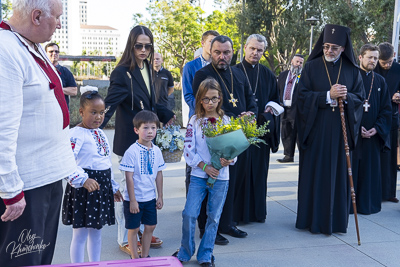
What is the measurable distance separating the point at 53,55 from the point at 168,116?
12.8 ft

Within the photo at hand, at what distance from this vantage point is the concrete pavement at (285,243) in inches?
178

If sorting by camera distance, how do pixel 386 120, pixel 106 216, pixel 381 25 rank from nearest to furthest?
1. pixel 106 216
2. pixel 386 120
3. pixel 381 25

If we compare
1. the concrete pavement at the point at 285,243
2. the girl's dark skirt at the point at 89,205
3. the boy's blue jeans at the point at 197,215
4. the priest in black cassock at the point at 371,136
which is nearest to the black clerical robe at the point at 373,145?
the priest in black cassock at the point at 371,136

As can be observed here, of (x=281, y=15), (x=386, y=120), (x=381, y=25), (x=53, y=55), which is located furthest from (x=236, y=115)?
(x=281, y=15)

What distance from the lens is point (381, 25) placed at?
21.6m

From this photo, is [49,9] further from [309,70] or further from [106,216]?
[309,70]

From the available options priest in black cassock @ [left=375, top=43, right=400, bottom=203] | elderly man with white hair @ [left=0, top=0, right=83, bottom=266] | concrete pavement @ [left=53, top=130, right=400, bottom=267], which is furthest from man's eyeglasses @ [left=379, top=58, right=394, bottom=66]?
elderly man with white hair @ [left=0, top=0, right=83, bottom=266]

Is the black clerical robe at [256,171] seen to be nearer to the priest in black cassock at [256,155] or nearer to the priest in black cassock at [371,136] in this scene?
the priest in black cassock at [256,155]

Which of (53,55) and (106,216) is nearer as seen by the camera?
(106,216)

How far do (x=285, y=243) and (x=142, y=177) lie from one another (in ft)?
6.39

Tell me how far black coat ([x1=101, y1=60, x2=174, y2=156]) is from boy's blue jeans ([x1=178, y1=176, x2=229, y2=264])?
2.69 ft

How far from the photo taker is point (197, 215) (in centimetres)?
428

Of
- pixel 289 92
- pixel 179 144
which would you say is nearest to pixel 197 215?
pixel 179 144

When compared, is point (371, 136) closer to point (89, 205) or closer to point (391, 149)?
point (391, 149)
